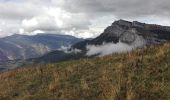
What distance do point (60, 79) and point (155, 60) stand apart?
550 centimetres

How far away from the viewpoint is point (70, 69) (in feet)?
72.9

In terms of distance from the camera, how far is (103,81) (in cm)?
1775

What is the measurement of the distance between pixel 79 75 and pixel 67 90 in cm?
264

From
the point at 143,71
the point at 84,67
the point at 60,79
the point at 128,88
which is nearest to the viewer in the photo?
the point at 128,88

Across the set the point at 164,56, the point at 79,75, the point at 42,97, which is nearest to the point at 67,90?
the point at 42,97

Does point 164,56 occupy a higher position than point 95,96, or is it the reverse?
point 164,56

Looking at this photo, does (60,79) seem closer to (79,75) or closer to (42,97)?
(79,75)

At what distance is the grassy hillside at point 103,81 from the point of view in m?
15.6

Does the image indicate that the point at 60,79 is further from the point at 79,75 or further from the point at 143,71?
the point at 143,71

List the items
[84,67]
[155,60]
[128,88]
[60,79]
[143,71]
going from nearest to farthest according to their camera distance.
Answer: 1. [128,88]
2. [143,71]
3. [155,60]
4. [60,79]
5. [84,67]

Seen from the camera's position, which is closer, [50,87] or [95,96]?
[95,96]

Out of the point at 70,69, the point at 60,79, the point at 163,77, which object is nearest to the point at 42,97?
the point at 60,79

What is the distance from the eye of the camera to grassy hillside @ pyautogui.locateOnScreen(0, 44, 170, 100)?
51.1 ft

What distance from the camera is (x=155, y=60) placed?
1908 cm
